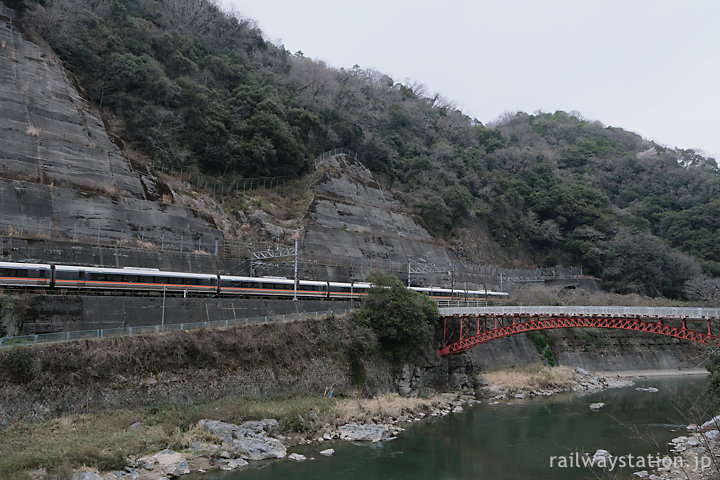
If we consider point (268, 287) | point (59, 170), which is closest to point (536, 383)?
point (268, 287)

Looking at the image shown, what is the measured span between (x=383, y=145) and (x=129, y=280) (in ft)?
147

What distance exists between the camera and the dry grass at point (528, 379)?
1452 inches

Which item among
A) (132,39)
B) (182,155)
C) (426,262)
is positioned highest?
(132,39)

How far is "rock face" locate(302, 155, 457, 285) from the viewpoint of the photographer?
46906 millimetres

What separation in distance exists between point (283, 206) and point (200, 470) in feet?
108

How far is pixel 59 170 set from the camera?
3319 cm

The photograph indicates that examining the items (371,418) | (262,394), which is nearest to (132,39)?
(262,394)

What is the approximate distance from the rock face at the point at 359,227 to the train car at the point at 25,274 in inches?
877

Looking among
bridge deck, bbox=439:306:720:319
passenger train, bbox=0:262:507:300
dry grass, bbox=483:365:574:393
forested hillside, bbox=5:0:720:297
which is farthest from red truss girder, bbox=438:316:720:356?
forested hillside, bbox=5:0:720:297

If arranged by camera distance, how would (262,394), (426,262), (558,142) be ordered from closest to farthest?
(262,394) < (426,262) < (558,142)

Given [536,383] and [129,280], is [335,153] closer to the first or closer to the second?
[536,383]

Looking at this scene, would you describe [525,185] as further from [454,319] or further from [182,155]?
[182,155]

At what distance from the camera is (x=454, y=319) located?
3797 centimetres

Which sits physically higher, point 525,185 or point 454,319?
point 525,185
